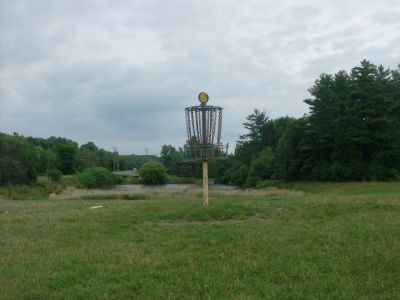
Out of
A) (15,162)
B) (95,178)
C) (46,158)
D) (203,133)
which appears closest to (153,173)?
(95,178)

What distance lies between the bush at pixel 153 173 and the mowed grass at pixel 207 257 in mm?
70784

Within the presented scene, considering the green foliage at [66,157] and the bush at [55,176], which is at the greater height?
the green foliage at [66,157]

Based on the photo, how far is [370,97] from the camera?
4512 centimetres

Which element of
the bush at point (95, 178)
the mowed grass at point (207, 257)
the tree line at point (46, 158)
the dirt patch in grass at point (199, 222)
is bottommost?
the mowed grass at point (207, 257)

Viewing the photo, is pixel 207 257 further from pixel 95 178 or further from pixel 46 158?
pixel 46 158

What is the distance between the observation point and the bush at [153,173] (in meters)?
80.2

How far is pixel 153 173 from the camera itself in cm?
8044

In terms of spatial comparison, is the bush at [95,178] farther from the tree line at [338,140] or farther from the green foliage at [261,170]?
the green foliage at [261,170]

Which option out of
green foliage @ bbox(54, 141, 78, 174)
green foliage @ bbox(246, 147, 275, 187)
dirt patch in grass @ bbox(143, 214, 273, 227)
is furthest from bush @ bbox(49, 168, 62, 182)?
dirt patch in grass @ bbox(143, 214, 273, 227)

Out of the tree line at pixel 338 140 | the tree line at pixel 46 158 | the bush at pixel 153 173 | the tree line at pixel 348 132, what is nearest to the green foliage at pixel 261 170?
the tree line at pixel 338 140

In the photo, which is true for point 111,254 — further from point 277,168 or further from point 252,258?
point 277,168

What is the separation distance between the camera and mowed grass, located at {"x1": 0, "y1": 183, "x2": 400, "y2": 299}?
4578 mm

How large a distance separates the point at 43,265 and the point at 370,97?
146 feet

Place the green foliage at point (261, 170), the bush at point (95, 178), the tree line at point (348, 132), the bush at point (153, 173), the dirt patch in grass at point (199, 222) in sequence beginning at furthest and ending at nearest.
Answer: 1. the bush at point (153, 173)
2. the bush at point (95, 178)
3. the green foliage at point (261, 170)
4. the tree line at point (348, 132)
5. the dirt patch in grass at point (199, 222)
